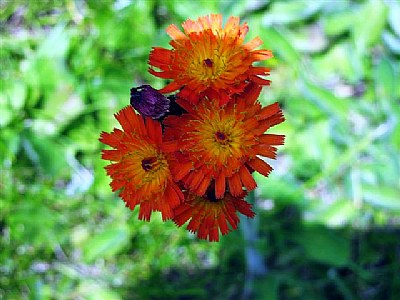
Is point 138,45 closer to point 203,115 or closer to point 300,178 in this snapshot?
point 300,178

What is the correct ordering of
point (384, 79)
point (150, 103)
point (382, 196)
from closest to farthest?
point (150, 103) < point (382, 196) < point (384, 79)

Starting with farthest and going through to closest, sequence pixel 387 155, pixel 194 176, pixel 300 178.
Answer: pixel 300 178, pixel 387 155, pixel 194 176

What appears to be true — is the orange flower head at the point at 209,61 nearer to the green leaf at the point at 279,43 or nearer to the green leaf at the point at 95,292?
the green leaf at the point at 279,43

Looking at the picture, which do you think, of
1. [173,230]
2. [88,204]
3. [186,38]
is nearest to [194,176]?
[186,38]

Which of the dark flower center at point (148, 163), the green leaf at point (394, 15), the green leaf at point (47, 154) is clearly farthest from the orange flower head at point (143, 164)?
the green leaf at point (394, 15)

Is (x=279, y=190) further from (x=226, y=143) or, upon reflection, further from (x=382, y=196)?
(x=226, y=143)

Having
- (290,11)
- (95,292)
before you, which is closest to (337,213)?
(290,11)

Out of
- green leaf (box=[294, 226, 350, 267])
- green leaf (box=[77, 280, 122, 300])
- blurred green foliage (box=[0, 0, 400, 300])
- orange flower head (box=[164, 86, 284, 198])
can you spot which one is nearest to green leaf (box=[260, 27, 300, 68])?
blurred green foliage (box=[0, 0, 400, 300])
